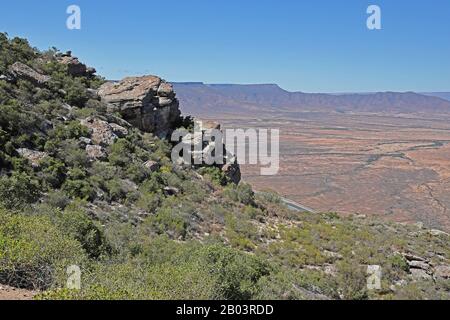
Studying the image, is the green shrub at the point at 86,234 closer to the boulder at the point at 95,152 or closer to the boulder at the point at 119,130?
the boulder at the point at 95,152

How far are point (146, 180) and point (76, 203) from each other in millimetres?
4727

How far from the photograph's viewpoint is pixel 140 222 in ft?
54.8

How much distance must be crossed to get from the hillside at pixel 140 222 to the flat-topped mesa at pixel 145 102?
7cm

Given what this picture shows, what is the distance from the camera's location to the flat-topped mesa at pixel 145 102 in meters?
24.8

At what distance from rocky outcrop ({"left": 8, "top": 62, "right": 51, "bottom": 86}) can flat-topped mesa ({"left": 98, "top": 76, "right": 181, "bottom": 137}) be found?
3.43m

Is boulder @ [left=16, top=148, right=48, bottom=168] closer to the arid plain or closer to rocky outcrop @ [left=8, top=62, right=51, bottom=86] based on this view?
rocky outcrop @ [left=8, top=62, right=51, bottom=86]

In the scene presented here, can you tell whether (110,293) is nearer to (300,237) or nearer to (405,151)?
(300,237)

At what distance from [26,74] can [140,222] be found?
1117cm

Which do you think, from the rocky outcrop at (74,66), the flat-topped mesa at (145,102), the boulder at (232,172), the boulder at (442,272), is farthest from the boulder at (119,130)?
the boulder at (442,272)

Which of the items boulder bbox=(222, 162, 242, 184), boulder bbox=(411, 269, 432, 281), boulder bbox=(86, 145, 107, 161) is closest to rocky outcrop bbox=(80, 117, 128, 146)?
boulder bbox=(86, 145, 107, 161)

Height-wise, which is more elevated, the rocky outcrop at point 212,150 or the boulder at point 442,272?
the rocky outcrop at point 212,150

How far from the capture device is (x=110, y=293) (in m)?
7.52

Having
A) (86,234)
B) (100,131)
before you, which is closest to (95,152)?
(100,131)

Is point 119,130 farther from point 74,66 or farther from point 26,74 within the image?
point 74,66
